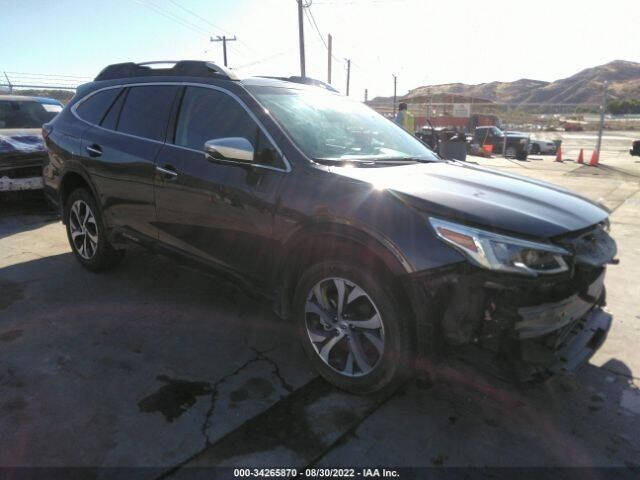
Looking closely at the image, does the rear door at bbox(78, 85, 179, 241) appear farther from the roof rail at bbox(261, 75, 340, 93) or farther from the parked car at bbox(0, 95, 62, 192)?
the parked car at bbox(0, 95, 62, 192)

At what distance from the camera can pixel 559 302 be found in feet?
7.52

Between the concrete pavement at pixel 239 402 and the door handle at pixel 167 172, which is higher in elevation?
the door handle at pixel 167 172

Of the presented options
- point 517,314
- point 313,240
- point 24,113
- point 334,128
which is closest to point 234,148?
point 313,240

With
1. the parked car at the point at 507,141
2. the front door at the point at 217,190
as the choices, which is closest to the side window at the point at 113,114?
the front door at the point at 217,190

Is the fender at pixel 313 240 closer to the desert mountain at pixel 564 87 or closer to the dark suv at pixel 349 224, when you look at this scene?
the dark suv at pixel 349 224

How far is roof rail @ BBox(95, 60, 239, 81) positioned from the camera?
345cm

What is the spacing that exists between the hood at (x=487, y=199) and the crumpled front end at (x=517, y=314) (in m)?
0.16

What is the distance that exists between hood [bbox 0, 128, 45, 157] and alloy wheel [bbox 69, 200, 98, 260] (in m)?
3.17

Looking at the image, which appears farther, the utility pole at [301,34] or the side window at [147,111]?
the utility pole at [301,34]

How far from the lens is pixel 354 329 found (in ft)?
8.87

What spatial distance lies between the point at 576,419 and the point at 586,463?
0.36 m

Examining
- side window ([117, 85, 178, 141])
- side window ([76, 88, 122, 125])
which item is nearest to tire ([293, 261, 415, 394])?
side window ([117, 85, 178, 141])

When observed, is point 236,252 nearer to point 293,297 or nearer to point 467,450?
point 293,297

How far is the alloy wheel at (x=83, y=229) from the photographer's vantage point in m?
4.54
